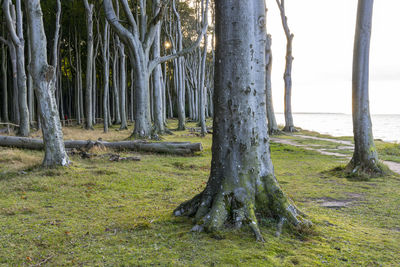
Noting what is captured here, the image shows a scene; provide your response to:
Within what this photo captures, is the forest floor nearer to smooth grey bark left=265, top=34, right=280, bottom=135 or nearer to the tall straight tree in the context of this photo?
the tall straight tree

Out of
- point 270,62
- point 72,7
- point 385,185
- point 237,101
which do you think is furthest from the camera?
point 72,7

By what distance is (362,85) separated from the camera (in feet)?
29.2

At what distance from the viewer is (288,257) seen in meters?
3.33

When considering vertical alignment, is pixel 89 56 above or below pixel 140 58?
above

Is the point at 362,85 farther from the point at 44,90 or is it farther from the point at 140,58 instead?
the point at 140,58

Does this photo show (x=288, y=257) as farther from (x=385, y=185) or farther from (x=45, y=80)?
(x=45, y=80)

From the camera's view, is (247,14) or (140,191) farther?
(140,191)

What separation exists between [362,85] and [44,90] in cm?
850

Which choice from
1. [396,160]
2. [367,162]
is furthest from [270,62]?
[367,162]

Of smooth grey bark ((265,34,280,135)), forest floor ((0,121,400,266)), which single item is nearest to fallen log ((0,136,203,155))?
forest floor ((0,121,400,266))

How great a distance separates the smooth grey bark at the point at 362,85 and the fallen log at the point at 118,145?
213 inches

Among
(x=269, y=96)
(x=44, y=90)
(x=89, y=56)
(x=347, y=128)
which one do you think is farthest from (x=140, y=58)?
(x=347, y=128)

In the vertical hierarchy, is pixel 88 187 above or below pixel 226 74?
below

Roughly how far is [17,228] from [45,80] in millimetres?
4680
